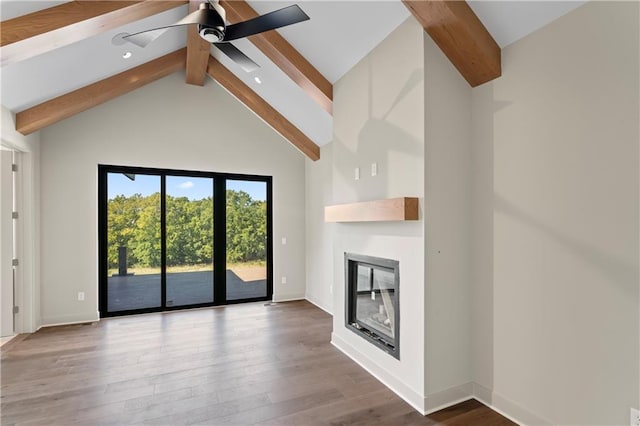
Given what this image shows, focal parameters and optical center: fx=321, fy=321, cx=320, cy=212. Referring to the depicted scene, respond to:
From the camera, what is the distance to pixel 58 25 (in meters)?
2.51

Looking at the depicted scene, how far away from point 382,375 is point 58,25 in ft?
12.9

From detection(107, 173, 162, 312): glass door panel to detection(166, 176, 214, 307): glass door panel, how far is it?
0.18m

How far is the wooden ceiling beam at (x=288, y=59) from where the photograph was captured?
342cm

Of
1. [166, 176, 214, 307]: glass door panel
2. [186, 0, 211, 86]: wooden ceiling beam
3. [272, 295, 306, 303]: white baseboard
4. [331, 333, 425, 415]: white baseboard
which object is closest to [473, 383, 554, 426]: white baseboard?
[331, 333, 425, 415]: white baseboard

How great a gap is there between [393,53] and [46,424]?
3940 millimetres

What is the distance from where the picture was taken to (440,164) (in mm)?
2545

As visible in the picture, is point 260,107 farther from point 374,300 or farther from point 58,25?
point 374,300

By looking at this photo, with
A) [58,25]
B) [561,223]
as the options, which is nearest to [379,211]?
[561,223]

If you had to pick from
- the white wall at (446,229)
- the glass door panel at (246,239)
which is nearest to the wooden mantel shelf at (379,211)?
the white wall at (446,229)

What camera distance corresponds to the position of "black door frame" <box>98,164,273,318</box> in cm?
482

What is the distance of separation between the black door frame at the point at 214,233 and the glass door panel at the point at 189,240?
7cm

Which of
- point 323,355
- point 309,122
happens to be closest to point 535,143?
point 323,355

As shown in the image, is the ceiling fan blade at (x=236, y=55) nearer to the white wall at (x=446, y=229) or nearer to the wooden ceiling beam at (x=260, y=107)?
the white wall at (x=446, y=229)

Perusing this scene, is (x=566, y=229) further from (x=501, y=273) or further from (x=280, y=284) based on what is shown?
(x=280, y=284)
